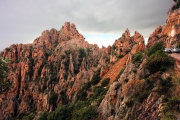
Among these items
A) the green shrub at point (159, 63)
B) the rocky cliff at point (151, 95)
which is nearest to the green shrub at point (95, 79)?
the rocky cliff at point (151, 95)

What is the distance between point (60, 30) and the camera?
425ft

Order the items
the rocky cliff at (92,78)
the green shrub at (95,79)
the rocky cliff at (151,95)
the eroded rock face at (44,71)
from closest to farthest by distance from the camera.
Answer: the rocky cliff at (151,95) < the rocky cliff at (92,78) < the green shrub at (95,79) < the eroded rock face at (44,71)

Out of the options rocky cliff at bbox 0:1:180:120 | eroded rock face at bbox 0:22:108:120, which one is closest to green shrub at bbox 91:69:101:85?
rocky cliff at bbox 0:1:180:120

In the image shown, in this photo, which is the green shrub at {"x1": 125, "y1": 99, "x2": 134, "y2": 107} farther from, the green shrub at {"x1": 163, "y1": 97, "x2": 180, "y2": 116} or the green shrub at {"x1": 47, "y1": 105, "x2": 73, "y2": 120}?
the green shrub at {"x1": 47, "y1": 105, "x2": 73, "y2": 120}

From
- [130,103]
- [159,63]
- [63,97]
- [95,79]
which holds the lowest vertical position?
[63,97]

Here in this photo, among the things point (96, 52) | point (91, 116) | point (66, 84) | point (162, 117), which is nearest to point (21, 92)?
point (66, 84)

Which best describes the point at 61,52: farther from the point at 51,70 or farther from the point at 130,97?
the point at 130,97

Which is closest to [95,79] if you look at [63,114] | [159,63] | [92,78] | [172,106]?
[92,78]

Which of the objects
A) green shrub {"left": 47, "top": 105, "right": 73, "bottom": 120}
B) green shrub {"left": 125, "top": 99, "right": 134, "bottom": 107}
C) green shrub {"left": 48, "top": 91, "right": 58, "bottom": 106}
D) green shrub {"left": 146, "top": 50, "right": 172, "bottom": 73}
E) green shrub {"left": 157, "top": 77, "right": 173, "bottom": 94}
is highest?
green shrub {"left": 146, "top": 50, "right": 172, "bottom": 73}

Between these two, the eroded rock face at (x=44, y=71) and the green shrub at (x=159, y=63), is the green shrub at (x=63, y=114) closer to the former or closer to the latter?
the green shrub at (x=159, y=63)

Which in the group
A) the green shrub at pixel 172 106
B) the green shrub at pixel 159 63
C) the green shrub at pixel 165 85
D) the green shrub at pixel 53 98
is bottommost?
the green shrub at pixel 53 98

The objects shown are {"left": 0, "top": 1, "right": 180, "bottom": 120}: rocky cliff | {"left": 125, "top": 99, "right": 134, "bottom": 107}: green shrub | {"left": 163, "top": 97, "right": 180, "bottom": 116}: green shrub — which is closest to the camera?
{"left": 163, "top": 97, "right": 180, "bottom": 116}: green shrub

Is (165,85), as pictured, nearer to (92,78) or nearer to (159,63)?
(159,63)

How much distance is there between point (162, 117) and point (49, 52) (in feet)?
315
